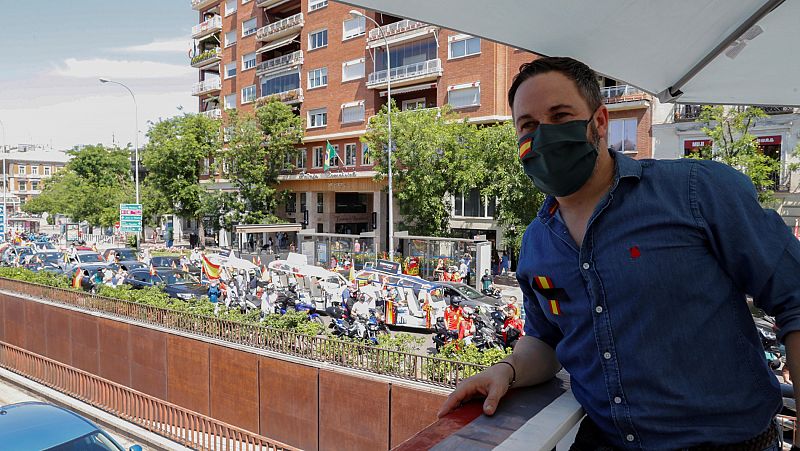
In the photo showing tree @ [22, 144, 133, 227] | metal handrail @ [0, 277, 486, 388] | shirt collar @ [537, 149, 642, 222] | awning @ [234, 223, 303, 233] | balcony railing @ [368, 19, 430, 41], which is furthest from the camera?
tree @ [22, 144, 133, 227]

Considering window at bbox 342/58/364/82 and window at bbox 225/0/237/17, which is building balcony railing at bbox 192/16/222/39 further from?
window at bbox 342/58/364/82

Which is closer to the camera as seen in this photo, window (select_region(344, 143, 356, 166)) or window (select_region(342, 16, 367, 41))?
window (select_region(342, 16, 367, 41))

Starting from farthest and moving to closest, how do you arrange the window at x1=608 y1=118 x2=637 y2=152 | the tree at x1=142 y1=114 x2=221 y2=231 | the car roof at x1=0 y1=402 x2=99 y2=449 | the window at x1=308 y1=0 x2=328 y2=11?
the tree at x1=142 y1=114 x2=221 y2=231, the window at x1=308 y1=0 x2=328 y2=11, the window at x1=608 y1=118 x2=637 y2=152, the car roof at x1=0 y1=402 x2=99 y2=449

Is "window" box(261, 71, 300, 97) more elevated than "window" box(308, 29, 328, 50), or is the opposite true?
"window" box(308, 29, 328, 50)

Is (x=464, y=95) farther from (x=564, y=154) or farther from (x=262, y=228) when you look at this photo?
(x=564, y=154)

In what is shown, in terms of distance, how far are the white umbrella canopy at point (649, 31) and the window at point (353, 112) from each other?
3435 cm

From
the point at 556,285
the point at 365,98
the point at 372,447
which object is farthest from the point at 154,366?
the point at 365,98

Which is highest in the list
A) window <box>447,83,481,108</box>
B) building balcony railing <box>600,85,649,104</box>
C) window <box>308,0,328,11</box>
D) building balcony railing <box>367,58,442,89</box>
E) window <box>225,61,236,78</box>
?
window <box>308,0,328,11</box>

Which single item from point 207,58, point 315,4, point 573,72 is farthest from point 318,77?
point 573,72

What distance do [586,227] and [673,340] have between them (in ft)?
1.32

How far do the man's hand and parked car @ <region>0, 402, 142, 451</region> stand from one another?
238 inches

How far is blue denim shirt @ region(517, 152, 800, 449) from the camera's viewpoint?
1.42 metres

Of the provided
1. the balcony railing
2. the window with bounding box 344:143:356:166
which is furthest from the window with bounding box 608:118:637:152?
A: the window with bounding box 344:143:356:166

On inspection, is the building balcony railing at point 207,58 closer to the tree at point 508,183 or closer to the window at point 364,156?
the window at point 364,156
